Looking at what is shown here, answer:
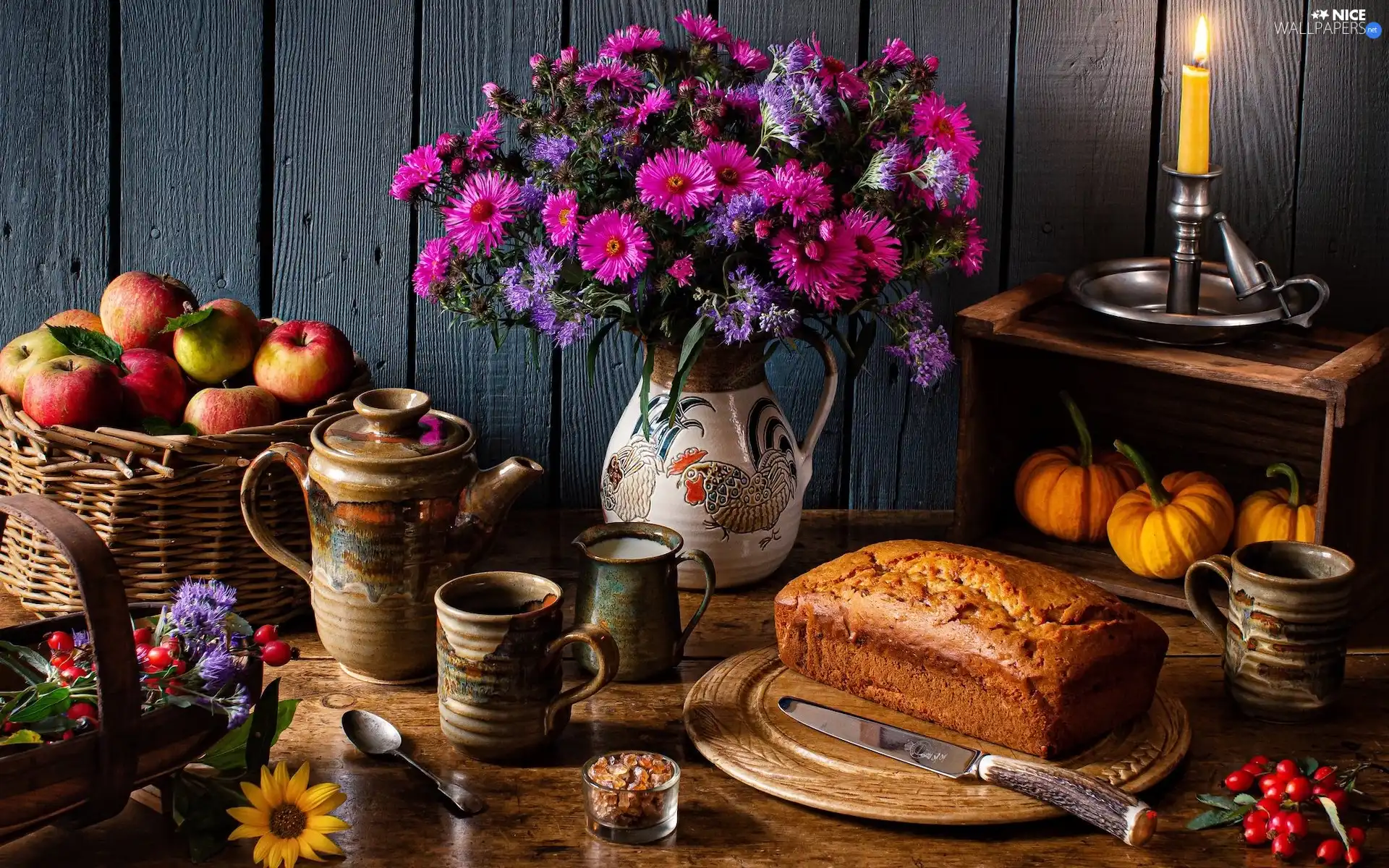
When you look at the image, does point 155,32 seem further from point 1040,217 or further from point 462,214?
point 1040,217

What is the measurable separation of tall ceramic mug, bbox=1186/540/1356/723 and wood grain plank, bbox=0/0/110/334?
1255 mm

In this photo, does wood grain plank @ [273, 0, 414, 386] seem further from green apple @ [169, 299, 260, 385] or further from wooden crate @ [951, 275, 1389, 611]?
wooden crate @ [951, 275, 1389, 611]

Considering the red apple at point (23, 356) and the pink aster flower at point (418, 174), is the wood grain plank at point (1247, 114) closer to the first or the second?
the pink aster flower at point (418, 174)

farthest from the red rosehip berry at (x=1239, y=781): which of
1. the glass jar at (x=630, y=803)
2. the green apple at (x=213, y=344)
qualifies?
the green apple at (x=213, y=344)

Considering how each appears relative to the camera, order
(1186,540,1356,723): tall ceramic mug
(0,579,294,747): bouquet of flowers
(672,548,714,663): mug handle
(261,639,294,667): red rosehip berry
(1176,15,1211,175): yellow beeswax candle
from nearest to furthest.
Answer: (0,579,294,747): bouquet of flowers → (261,639,294,667): red rosehip berry → (1186,540,1356,723): tall ceramic mug → (672,548,714,663): mug handle → (1176,15,1211,175): yellow beeswax candle

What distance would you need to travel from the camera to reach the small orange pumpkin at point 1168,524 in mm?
1478

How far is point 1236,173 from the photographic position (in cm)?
167

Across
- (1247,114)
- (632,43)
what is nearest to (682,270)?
(632,43)

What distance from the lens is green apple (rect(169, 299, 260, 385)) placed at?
1.41 meters

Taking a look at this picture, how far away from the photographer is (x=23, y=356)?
1418 millimetres

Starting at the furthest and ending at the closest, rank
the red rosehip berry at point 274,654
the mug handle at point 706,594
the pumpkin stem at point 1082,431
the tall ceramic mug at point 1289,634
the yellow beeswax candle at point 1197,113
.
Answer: the pumpkin stem at point 1082,431, the yellow beeswax candle at point 1197,113, the mug handle at point 706,594, the tall ceramic mug at point 1289,634, the red rosehip berry at point 274,654

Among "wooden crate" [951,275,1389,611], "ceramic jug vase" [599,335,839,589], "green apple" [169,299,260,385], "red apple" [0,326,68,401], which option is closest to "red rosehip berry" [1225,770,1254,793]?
"wooden crate" [951,275,1389,611]

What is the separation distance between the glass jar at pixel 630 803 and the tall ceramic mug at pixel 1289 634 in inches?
20.5

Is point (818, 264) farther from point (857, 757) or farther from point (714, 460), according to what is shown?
point (857, 757)
